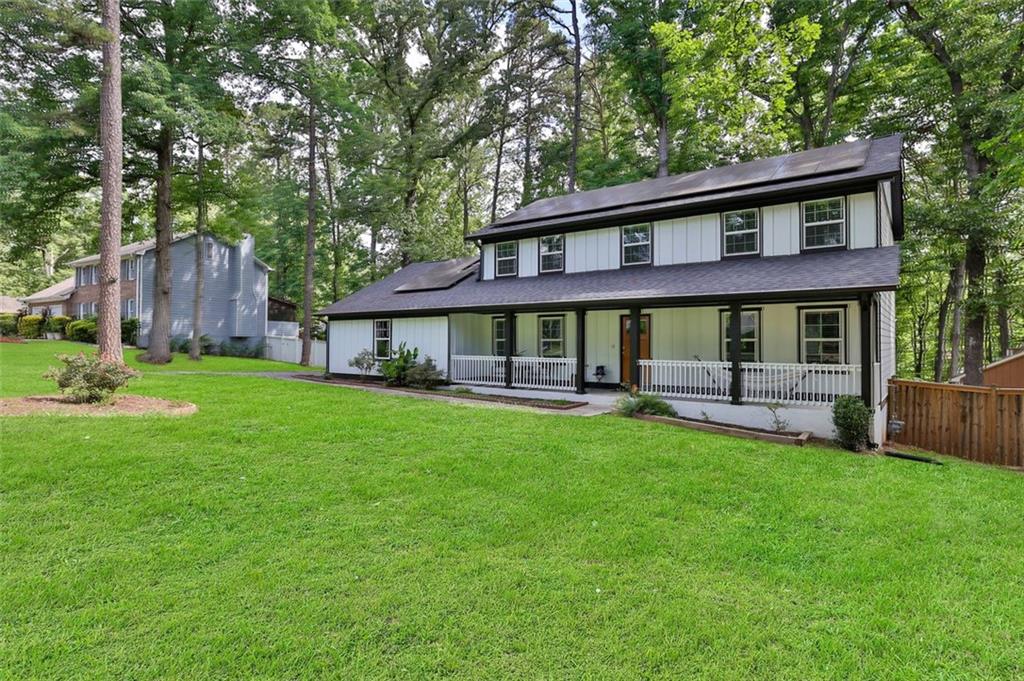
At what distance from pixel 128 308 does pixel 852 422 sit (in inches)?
1324

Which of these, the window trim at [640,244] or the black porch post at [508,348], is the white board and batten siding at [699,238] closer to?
the window trim at [640,244]

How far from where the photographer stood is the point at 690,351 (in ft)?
42.0

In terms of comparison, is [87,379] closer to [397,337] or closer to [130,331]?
[397,337]

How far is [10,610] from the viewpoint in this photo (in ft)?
10.8

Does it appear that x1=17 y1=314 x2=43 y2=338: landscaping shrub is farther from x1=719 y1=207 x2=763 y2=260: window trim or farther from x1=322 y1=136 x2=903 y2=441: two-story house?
x1=719 y1=207 x2=763 y2=260: window trim

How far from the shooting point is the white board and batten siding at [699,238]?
10.9 m

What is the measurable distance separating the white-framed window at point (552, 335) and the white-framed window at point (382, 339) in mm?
5255

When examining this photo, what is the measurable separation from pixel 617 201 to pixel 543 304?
499 cm

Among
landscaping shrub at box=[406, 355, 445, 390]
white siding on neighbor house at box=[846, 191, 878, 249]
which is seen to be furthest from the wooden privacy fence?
landscaping shrub at box=[406, 355, 445, 390]

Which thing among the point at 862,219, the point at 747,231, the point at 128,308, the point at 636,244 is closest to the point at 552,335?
the point at 636,244

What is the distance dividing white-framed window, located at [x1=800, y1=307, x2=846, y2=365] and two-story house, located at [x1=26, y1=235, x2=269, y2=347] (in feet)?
88.3

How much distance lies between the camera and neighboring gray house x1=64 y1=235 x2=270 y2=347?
26.7m

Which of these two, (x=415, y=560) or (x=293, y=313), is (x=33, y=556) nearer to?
(x=415, y=560)

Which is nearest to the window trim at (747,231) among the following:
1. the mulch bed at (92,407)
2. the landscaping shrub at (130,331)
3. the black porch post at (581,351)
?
the black porch post at (581,351)
